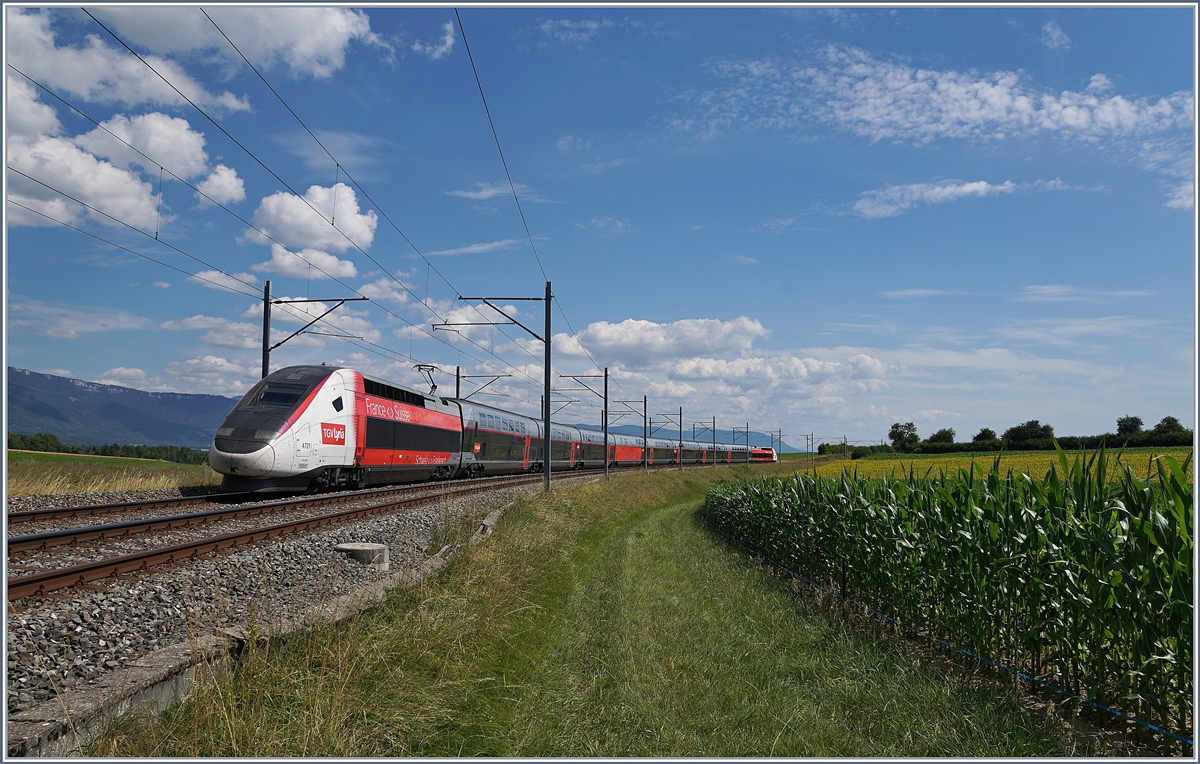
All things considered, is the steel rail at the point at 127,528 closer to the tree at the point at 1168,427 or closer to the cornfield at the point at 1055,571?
the cornfield at the point at 1055,571

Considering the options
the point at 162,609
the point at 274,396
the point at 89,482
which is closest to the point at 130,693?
the point at 162,609

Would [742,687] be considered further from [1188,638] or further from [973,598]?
[1188,638]

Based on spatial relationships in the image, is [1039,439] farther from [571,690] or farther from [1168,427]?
[571,690]

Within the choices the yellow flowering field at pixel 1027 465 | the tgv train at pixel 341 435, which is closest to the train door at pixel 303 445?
the tgv train at pixel 341 435

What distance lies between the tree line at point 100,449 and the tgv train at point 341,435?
34340 mm

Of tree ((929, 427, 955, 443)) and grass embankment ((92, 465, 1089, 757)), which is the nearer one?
grass embankment ((92, 465, 1089, 757))

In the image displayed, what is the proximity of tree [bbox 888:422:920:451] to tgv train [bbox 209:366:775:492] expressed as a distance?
67965 mm

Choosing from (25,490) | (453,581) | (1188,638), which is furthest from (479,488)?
(1188,638)

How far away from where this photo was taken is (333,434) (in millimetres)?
20438

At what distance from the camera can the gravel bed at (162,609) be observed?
5512 mm

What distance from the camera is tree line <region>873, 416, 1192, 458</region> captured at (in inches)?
1108

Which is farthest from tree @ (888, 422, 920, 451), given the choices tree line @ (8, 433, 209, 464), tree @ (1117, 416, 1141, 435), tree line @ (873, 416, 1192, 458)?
tree line @ (8, 433, 209, 464)

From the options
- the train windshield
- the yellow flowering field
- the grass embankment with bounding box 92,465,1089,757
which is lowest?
the grass embankment with bounding box 92,465,1089,757

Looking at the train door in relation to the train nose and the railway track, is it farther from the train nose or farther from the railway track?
the railway track
